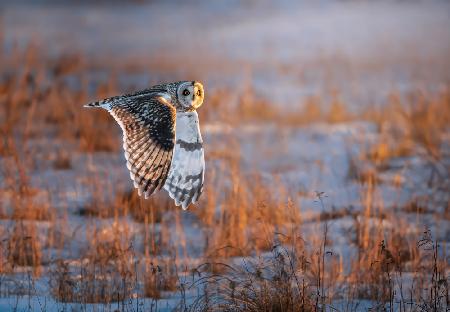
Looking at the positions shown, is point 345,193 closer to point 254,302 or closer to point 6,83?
point 254,302

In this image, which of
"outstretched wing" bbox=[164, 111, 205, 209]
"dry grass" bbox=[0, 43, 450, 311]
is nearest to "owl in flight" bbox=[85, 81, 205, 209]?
"outstretched wing" bbox=[164, 111, 205, 209]

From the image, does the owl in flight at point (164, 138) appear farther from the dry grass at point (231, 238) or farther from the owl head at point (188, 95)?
the dry grass at point (231, 238)

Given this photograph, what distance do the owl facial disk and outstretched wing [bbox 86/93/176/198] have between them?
0.56ft

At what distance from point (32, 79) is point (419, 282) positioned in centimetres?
591

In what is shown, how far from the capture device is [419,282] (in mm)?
4488

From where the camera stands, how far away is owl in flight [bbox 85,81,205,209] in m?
4.10

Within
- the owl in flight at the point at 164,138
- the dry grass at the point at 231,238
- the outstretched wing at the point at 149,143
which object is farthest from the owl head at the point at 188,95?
the dry grass at the point at 231,238

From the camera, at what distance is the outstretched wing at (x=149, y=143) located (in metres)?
4.10

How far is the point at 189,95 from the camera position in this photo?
4.39 m

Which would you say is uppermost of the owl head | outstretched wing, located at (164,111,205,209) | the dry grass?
the owl head

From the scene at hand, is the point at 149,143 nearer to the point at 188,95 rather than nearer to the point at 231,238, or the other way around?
the point at 188,95

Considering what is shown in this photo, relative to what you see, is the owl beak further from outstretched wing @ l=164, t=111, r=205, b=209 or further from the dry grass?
the dry grass

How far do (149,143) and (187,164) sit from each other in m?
0.42

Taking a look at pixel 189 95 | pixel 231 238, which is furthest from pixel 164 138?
pixel 231 238
